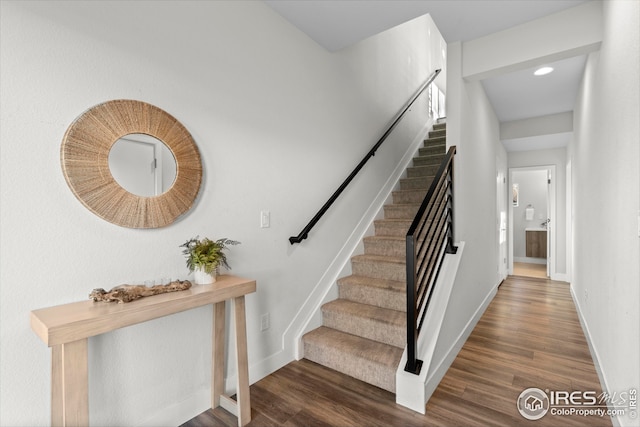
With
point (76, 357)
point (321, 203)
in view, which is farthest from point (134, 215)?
point (321, 203)

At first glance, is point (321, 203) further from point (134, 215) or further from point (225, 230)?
point (134, 215)

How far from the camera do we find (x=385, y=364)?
2090 millimetres

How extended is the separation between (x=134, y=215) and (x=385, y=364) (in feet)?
5.78

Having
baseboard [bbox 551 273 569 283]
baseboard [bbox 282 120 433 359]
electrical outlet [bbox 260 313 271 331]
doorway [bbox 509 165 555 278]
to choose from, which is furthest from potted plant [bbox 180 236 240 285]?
doorway [bbox 509 165 555 278]

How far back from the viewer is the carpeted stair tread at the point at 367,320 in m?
2.33

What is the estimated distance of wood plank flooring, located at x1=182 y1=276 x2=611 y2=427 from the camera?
1.81m

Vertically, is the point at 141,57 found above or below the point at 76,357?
above

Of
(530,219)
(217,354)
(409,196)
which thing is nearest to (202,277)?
(217,354)

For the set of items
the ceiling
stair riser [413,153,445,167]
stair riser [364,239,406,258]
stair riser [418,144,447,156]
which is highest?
the ceiling

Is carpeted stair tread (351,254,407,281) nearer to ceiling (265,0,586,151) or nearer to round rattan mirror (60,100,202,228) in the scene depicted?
round rattan mirror (60,100,202,228)

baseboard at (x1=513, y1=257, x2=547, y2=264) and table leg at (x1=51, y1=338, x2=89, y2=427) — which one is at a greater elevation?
table leg at (x1=51, y1=338, x2=89, y2=427)

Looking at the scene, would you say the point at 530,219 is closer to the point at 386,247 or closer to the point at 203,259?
the point at 386,247

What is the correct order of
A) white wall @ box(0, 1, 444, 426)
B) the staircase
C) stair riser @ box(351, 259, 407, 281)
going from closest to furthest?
white wall @ box(0, 1, 444, 426), the staircase, stair riser @ box(351, 259, 407, 281)

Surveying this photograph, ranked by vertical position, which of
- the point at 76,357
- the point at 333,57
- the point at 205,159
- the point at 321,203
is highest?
the point at 333,57
